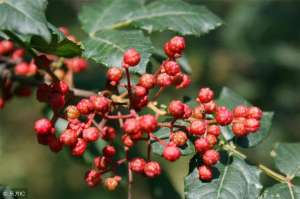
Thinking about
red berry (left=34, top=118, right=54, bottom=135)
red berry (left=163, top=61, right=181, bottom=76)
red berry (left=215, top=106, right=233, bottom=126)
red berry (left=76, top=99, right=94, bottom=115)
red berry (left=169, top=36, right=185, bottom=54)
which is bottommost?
red berry (left=34, top=118, right=54, bottom=135)

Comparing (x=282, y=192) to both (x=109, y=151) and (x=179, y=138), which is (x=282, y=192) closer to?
(x=179, y=138)

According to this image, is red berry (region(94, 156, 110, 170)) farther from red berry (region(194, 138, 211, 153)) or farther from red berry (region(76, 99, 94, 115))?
red berry (region(194, 138, 211, 153))

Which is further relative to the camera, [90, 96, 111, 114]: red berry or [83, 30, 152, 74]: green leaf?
[83, 30, 152, 74]: green leaf

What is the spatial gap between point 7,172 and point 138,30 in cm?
339

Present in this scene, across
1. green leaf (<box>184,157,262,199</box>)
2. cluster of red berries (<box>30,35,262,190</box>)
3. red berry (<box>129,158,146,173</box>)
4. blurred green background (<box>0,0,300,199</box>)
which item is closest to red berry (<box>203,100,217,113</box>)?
cluster of red berries (<box>30,35,262,190</box>)

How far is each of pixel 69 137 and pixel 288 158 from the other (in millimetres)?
1033

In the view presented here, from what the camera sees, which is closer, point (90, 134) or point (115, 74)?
point (90, 134)

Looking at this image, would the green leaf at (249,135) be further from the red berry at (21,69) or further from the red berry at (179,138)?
the red berry at (21,69)

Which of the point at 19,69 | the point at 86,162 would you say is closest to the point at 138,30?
the point at 19,69

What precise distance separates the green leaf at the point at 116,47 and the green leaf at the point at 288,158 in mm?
775

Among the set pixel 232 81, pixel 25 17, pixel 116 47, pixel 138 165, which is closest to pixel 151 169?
pixel 138 165

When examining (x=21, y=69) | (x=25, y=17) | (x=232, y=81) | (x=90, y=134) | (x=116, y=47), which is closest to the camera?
(x=25, y=17)

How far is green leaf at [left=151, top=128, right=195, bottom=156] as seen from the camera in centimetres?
209

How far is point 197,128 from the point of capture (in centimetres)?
204
